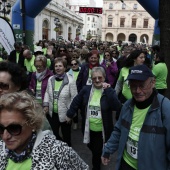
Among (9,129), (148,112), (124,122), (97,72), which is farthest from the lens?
(97,72)

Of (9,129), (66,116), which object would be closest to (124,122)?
(9,129)

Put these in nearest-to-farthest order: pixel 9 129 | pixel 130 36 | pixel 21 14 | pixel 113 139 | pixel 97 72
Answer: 1. pixel 9 129
2. pixel 113 139
3. pixel 97 72
4. pixel 21 14
5. pixel 130 36

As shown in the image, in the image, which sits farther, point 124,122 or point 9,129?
point 124,122

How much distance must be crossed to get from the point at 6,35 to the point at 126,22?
6851 cm

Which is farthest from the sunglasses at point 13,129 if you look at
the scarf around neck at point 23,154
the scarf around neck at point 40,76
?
the scarf around neck at point 40,76

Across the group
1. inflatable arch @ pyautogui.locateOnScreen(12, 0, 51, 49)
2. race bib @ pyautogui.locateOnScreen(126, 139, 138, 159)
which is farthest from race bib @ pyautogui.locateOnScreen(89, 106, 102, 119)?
inflatable arch @ pyautogui.locateOnScreen(12, 0, 51, 49)

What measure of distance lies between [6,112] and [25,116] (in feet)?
0.39

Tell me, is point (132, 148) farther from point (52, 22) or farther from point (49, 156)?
point (52, 22)

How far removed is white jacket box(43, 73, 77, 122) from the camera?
3.93m

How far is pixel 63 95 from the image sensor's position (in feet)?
12.9

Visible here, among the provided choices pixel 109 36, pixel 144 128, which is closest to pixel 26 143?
pixel 144 128

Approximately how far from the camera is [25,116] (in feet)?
4.91

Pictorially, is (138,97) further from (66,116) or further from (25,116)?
(66,116)

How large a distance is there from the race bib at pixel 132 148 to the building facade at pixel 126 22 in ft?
229
